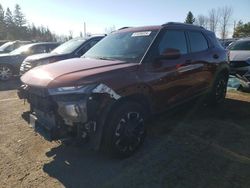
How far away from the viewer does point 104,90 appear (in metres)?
3.81

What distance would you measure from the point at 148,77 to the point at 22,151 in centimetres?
234

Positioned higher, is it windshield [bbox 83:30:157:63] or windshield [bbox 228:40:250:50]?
windshield [bbox 83:30:157:63]

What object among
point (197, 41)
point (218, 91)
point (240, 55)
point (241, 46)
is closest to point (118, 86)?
point (197, 41)

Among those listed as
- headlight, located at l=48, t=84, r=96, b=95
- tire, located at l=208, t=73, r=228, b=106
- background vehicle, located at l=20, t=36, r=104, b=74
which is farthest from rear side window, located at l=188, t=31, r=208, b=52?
background vehicle, located at l=20, t=36, r=104, b=74

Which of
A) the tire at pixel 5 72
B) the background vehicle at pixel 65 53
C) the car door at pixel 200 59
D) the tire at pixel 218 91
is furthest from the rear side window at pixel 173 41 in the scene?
the tire at pixel 5 72

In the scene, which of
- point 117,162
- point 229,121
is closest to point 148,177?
point 117,162

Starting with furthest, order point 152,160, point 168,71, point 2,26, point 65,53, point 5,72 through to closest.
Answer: point 2,26 → point 5,72 → point 65,53 → point 168,71 → point 152,160

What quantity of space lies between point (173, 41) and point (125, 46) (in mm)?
897

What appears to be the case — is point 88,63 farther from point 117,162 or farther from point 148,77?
point 117,162

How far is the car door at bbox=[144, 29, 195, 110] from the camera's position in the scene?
15.0ft

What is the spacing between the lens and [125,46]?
5008 millimetres

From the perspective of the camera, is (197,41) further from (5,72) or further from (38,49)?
(5,72)

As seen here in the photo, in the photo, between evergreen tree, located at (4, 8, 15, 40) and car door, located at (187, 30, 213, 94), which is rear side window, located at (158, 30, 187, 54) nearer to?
car door, located at (187, 30, 213, 94)

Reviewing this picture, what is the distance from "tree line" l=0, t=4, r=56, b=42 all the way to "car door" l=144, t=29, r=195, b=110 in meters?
66.3
